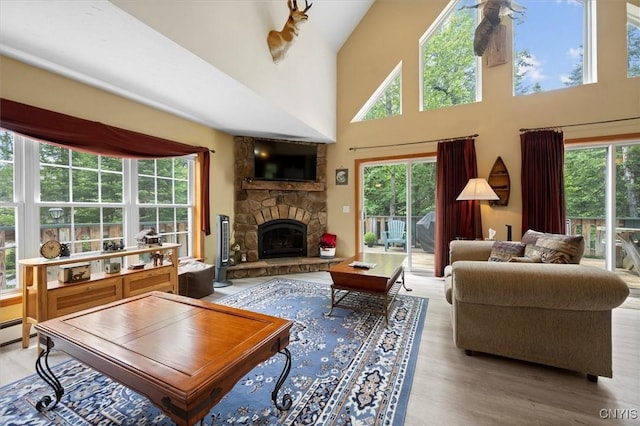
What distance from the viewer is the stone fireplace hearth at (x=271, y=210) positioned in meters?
4.63

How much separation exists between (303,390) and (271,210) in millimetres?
3538

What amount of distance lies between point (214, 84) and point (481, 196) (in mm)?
3321

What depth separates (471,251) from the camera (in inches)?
114

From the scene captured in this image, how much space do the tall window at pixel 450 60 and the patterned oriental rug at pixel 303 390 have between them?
3734 millimetres

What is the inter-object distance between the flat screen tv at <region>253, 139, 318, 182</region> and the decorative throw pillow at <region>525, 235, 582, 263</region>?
3516 millimetres

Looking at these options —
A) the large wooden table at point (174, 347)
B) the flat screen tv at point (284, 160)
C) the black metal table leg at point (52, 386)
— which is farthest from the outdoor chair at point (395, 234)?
the black metal table leg at point (52, 386)

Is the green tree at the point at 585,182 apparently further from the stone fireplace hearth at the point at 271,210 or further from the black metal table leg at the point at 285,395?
the black metal table leg at the point at 285,395

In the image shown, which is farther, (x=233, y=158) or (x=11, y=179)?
(x=233, y=158)

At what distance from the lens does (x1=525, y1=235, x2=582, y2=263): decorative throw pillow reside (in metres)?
2.07

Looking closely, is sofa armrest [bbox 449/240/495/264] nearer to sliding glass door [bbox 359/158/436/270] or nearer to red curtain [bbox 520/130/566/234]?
red curtain [bbox 520/130/566/234]

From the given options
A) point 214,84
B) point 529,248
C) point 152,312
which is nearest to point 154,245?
point 152,312

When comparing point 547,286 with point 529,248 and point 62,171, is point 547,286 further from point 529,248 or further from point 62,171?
point 62,171

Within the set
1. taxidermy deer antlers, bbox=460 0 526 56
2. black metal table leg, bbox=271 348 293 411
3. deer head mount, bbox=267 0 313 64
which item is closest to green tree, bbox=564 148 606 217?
taxidermy deer antlers, bbox=460 0 526 56

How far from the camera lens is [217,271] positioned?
3965mm
